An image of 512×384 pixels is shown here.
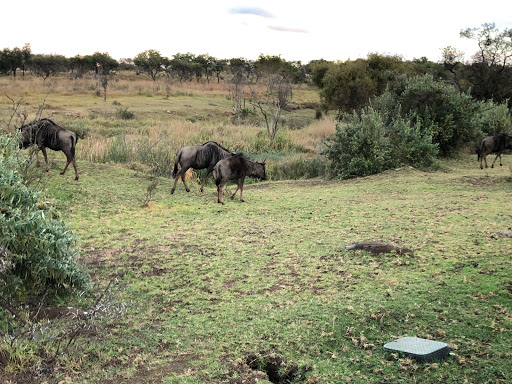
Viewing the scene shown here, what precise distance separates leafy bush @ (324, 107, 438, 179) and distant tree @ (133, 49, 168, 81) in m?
57.0

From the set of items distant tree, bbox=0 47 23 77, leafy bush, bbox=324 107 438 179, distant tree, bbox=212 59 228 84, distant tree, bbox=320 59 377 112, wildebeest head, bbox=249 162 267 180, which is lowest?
wildebeest head, bbox=249 162 267 180

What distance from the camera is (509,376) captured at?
11.0ft

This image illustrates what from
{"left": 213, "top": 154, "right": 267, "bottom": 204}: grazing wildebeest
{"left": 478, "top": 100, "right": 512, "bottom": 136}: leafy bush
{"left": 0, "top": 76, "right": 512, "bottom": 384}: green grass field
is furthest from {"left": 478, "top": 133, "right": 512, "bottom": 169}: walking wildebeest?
{"left": 213, "top": 154, "right": 267, "bottom": 204}: grazing wildebeest

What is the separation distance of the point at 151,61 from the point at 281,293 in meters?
67.7

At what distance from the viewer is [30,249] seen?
4.57 m

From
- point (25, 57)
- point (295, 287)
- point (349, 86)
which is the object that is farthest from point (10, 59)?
point (295, 287)

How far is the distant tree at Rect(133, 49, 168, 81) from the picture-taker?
224ft

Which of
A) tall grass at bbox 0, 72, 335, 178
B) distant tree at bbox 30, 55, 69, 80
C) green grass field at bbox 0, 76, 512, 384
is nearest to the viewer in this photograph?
green grass field at bbox 0, 76, 512, 384

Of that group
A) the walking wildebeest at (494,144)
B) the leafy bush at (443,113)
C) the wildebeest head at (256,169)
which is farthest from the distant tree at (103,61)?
the wildebeest head at (256,169)

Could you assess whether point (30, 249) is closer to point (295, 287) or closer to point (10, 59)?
point (295, 287)

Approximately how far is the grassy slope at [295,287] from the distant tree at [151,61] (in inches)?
2447

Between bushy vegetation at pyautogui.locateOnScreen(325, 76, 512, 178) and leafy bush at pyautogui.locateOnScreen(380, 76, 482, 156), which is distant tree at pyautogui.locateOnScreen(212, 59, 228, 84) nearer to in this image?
bushy vegetation at pyautogui.locateOnScreen(325, 76, 512, 178)

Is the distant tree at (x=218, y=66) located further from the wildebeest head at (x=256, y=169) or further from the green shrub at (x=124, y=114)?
the wildebeest head at (x=256, y=169)

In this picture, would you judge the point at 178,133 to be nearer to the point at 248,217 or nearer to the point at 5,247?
the point at 248,217
